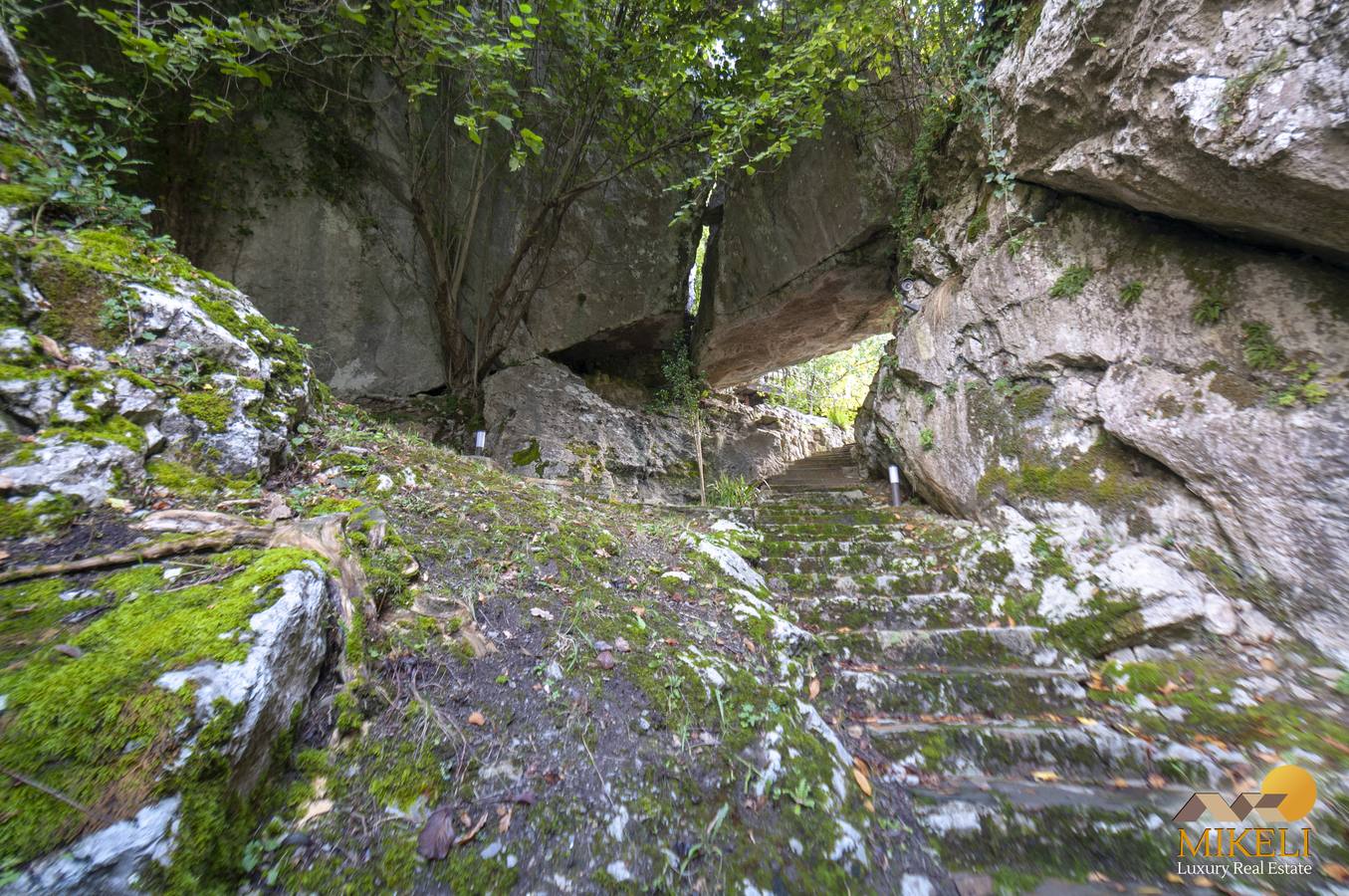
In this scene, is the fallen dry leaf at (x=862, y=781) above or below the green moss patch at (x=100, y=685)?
below

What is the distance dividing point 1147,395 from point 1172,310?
2.12ft

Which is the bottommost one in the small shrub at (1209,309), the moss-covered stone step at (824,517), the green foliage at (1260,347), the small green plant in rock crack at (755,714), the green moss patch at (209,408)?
the small green plant in rock crack at (755,714)

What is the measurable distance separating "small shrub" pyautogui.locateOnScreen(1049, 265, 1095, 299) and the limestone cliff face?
1cm

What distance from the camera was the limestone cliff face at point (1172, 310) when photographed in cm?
283

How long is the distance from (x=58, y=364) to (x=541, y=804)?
9.84 ft

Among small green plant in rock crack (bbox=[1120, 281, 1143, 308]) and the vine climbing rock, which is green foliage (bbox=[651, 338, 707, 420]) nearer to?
the vine climbing rock

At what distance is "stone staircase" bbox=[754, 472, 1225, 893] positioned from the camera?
7.13ft

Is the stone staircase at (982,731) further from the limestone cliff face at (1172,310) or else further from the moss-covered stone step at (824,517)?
the limestone cliff face at (1172,310)

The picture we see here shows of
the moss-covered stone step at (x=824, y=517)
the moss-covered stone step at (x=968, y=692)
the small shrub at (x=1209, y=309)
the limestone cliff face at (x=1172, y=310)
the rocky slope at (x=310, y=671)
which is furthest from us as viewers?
the moss-covered stone step at (x=824, y=517)

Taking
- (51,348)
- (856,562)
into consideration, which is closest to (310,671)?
(51,348)

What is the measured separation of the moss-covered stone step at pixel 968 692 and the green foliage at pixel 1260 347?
236 cm

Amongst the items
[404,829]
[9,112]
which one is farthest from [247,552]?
[9,112]

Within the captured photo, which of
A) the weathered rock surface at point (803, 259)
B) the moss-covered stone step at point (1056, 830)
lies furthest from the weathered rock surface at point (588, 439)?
the moss-covered stone step at point (1056, 830)

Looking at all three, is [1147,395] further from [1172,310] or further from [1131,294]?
[1131,294]
